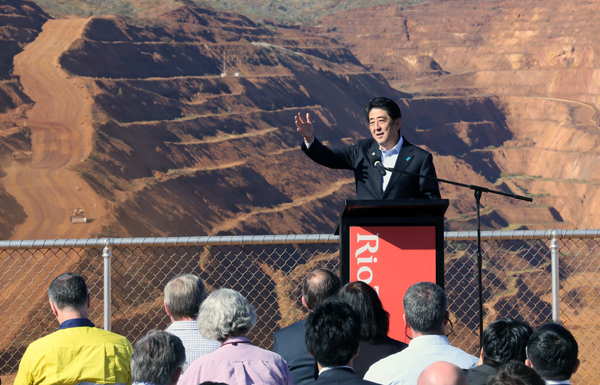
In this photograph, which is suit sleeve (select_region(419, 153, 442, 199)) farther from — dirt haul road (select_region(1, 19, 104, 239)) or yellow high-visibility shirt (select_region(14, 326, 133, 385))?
dirt haul road (select_region(1, 19, 104, 239))

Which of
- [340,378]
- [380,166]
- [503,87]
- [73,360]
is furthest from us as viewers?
[503,87]

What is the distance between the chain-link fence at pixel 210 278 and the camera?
4.92 metres

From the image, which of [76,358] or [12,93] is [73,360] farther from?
[12,93]

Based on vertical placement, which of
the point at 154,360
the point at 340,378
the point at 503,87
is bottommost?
the point at 154,360

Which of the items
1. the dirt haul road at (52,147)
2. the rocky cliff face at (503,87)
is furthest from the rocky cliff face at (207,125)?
the rocky cliff face at (503,87)

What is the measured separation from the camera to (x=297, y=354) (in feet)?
11.8

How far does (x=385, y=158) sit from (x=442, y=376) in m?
1.93

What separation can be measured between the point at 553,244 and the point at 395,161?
1554 millimetres

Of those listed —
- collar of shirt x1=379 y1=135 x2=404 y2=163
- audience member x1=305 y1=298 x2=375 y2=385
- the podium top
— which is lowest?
audience member x1=305 y1=298 x2=375 y2=385

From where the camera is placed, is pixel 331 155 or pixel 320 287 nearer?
pixel 320 287

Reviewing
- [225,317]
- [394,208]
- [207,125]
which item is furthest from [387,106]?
[207,125]

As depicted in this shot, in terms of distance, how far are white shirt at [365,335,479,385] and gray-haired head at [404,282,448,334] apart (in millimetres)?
60

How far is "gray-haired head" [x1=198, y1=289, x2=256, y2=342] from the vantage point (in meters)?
3.16

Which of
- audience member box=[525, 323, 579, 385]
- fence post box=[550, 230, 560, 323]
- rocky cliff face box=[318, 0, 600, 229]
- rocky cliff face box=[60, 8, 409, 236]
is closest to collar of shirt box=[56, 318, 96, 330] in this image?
audience member box=[525, 323, 579, 385]
